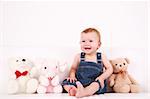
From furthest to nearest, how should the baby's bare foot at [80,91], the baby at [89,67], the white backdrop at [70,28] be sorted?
1. the white backdrop at [70,28]
2. the baby at [89,67]
3. the baby's bare foot at [80,91]

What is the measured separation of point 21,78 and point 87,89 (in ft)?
1.07

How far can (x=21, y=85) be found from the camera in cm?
140

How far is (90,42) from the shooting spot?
4.86 feet

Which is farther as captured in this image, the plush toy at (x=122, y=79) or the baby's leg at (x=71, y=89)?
the plush toy at (x=122, y=79)

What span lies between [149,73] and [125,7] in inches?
15.4

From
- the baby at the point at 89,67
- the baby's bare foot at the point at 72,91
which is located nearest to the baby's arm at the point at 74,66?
the baby at the point at 89,67

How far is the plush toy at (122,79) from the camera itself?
1480 millimetres

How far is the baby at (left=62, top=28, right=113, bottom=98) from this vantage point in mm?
1398

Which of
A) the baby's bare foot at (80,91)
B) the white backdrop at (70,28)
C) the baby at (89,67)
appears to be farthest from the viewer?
the white backdrop at (70,28)

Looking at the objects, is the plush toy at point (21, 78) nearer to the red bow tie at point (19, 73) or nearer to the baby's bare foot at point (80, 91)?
the red bow tie at point (19, 73)

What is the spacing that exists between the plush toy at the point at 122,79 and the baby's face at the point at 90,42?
13 cm

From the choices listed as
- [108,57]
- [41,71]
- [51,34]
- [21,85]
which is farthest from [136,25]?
[21,85]

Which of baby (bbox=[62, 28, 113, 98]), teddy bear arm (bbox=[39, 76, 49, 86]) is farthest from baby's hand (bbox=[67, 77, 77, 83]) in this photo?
teddy bear arm (bbox=[39, 76, 49, 86])

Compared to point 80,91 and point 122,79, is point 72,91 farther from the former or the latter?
point 122,79
